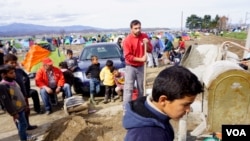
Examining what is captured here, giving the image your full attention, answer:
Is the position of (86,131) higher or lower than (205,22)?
lower

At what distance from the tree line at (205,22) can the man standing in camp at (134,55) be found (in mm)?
90629

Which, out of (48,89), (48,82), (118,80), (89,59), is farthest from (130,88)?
(89,59)

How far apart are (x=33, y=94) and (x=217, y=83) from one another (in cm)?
489

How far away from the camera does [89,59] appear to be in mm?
8883

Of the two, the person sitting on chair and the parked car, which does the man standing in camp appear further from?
Answer: the parked car

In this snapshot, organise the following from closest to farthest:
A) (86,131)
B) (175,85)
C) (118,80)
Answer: (175,85) < (86,131) < (118,80)

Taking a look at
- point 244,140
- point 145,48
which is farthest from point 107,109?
point 244,140

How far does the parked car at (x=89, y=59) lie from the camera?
26.9ft

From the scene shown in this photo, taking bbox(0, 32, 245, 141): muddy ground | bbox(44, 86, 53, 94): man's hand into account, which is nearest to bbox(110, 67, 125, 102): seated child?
bbox(0, 32, 245, 141): muddy ground

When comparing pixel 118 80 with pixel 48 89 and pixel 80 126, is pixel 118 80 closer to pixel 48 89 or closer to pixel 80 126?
pixel 48 89

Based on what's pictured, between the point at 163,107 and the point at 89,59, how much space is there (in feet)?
24.7

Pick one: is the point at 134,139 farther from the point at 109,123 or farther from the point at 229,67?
the point at 109,123

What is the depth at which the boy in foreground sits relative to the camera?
1.43m

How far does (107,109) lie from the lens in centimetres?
684
